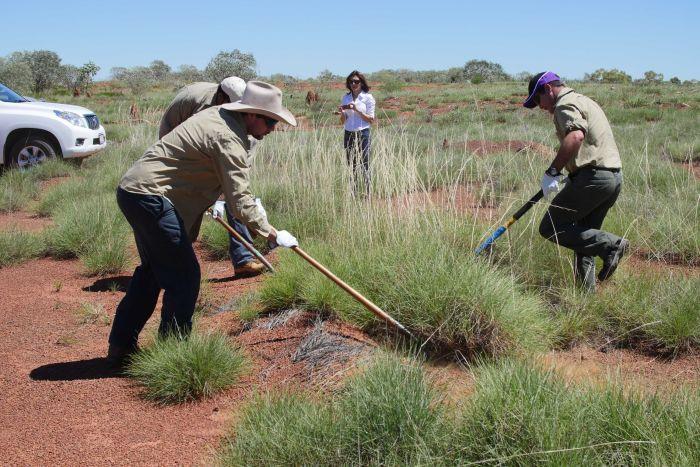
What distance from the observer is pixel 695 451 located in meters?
2.55

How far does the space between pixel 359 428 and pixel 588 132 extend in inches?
122

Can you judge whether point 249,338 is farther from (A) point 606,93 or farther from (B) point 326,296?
(A) point 606,93

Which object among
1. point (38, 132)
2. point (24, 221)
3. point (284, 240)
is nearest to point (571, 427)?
point (284, 240)

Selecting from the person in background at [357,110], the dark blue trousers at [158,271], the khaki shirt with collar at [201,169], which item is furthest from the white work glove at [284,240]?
the person in background at [357,110]

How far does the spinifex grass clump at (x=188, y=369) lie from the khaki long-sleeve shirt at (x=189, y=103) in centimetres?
218

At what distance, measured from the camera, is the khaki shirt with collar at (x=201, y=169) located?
374 centimetres

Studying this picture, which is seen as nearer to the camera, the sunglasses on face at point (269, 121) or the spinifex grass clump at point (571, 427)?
the spinifex grass clump at point (571, 427)

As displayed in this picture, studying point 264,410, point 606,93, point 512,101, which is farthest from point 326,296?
point 606,93

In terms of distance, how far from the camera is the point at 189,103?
5457 millimetres

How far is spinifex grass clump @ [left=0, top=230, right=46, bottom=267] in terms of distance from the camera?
6.73 m

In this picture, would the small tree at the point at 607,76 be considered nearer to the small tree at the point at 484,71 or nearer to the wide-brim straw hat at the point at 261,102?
the small tree at the point at 484,71

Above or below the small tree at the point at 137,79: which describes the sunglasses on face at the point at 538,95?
below

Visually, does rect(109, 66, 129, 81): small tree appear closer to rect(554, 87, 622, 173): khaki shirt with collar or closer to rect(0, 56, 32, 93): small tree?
rect(0, 56, 32, 93): small tree

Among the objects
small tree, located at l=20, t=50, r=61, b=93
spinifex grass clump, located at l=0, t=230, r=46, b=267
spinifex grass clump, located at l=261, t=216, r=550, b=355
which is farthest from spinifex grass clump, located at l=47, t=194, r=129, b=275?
small tree, located at l=20, t=50, r=61, b=93
